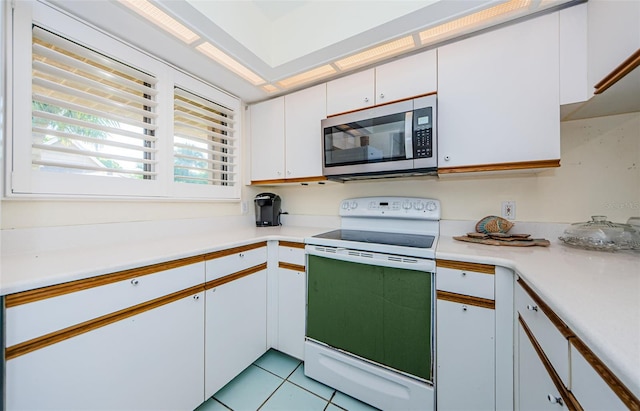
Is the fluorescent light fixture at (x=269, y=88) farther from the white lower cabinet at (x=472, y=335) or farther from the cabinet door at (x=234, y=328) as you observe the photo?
the white lower cabinet at (x=472, y=335)

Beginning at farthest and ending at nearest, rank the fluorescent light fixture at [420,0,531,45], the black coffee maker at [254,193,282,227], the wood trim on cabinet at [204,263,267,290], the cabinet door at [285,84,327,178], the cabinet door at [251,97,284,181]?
the black coffee maker at [254,193,282,227] → the cabinet door at [251,97,284,181] → the cabinet door at [285,84,327,178] → the wood trim on cabinet at [204,263,267,290] → the fluorescent light fixture at [420,0,531,45]

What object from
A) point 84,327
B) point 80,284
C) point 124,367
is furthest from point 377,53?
point 124,367

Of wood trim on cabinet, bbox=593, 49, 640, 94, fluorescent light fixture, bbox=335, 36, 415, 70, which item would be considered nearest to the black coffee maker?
fluorescent light fixture, bbox=335, 36, 415, 70

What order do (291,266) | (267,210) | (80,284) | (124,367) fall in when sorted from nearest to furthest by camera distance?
1. (80,284)
2. (124,367)
3. (291,266)
4. (267,210)

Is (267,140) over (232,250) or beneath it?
over

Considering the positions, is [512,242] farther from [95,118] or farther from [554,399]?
[95,118]

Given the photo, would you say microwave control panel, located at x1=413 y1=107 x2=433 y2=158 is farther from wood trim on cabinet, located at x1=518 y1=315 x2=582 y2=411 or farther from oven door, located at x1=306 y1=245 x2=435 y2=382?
wood trim on cabinet, located at x1=518 y1=315 x2=582 y2=411

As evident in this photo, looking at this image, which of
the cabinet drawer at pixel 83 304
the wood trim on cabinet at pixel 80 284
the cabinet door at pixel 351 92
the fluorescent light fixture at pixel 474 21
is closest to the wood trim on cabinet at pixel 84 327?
the cabinet drawer at pixel 83 304

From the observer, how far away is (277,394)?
146cm

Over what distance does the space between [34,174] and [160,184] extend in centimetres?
56

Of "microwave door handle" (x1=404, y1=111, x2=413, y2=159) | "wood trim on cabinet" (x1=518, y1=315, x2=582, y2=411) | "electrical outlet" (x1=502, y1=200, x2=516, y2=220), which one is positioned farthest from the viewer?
"electrical outlet" (x1=502, y1=200, x2=516, y2=220)

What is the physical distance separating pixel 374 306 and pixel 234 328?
89cm

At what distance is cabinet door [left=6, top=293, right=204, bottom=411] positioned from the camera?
79 cm

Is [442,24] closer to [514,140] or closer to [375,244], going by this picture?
[514,140]
